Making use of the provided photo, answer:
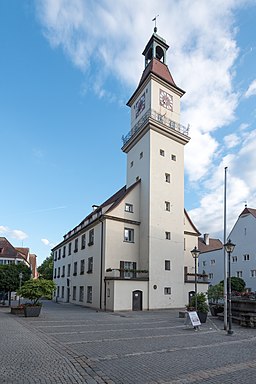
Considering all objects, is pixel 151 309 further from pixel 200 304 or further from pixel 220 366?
pixel 220 366

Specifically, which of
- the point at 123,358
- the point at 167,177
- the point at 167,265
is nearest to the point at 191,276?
the point at 167,265

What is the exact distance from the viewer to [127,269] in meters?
30.4

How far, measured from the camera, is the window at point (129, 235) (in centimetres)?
3283

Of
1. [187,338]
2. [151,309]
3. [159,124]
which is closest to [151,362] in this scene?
Answer: [187,338]

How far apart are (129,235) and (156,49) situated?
22.2m

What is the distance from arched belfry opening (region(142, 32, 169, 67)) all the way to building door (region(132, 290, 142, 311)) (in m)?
26.1

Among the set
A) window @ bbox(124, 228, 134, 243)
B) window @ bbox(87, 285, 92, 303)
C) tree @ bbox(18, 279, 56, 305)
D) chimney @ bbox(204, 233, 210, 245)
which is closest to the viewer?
tree @ bbox(18, 279, 56, 305)

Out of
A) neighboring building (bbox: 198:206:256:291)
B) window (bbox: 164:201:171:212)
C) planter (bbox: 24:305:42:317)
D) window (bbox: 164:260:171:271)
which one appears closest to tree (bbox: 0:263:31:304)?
planter (bbox: 24:305:42:317)

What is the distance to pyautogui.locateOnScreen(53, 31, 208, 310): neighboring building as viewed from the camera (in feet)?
100

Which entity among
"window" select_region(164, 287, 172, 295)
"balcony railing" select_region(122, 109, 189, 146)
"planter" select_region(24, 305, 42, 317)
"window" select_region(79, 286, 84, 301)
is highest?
"balcony railing" select_region(122, 109, 189, 146)

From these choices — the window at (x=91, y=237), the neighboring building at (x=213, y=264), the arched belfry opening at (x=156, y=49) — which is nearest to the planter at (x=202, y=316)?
the window at (x=91, y=237)

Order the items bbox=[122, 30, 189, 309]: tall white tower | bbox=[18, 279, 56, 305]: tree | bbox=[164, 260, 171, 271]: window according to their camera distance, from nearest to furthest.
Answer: bbox=[18, 279, 56, 305]: tree → bbox=[122, 30, 189, 309]: tall white tower → bbox=[164, 260, 171, 271]: window

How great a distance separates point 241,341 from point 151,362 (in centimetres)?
578

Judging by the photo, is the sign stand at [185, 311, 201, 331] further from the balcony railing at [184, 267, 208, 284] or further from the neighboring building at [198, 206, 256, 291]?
the neighboring building at [198, 206, 256, 291]
